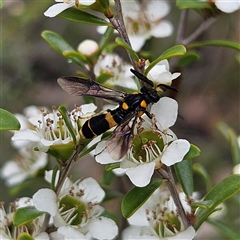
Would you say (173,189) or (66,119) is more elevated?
(66,119)

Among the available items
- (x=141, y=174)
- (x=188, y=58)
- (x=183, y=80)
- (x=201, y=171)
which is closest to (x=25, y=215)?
(x=141, y=174)

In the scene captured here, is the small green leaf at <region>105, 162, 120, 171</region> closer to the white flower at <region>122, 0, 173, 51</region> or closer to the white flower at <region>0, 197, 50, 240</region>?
the white flower at <region>0, 197, 50, 240</region>

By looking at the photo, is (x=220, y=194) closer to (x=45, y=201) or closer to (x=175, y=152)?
(x=175, y=152)

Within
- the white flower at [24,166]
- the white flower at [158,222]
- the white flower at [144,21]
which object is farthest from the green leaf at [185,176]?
the white flower at [24,166]

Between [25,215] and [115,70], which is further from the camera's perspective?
[115,70]

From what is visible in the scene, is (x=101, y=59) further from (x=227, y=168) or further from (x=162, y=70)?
(x=227, y=168)

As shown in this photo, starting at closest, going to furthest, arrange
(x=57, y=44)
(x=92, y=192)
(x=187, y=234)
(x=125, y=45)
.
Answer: (x=125, y=45), (x=187, y=234), (x=92, y=192), (x=57, y=44)

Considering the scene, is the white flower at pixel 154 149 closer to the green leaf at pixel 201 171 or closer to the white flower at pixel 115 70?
the green leaf at pixel 201 171

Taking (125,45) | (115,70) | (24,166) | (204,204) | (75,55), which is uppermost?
(125,45)
